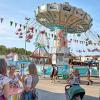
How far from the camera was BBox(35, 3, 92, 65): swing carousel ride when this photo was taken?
2035 inches

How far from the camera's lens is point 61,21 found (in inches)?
2146

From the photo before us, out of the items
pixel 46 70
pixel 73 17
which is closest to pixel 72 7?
pixel 73 17

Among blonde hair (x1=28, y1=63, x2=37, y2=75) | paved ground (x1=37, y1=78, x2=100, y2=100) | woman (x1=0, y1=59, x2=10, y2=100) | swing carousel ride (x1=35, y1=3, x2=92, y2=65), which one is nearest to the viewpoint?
woman (x1=0, y1=59, x2=10, y2=100)

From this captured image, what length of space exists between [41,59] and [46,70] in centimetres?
2035

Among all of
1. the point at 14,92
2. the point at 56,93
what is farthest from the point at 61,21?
the point at 14,92

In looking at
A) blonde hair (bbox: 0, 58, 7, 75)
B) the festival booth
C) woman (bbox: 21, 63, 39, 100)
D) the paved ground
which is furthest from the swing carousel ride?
blonde hair (bbox: 0, 58, 7, 75)

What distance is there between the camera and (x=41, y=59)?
59.4 meters

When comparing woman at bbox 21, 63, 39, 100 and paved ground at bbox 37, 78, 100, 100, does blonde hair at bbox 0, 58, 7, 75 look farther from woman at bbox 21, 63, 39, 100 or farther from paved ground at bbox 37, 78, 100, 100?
paved ground at bbox 37, 78, 100, 100

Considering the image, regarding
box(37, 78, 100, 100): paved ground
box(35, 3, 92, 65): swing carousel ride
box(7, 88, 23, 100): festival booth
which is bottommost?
box(37, 78, 100, 100): paved ground

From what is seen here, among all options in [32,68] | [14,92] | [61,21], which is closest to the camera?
[14,92]

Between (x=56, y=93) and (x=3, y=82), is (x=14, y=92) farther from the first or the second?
(x=56, y=93)

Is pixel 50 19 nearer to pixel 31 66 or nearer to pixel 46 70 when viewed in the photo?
pixel 46 70

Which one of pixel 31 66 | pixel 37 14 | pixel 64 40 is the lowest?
pixel 31 66

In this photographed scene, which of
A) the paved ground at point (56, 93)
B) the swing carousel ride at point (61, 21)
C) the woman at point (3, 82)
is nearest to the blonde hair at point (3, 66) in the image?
the woman at point (3, 82)
